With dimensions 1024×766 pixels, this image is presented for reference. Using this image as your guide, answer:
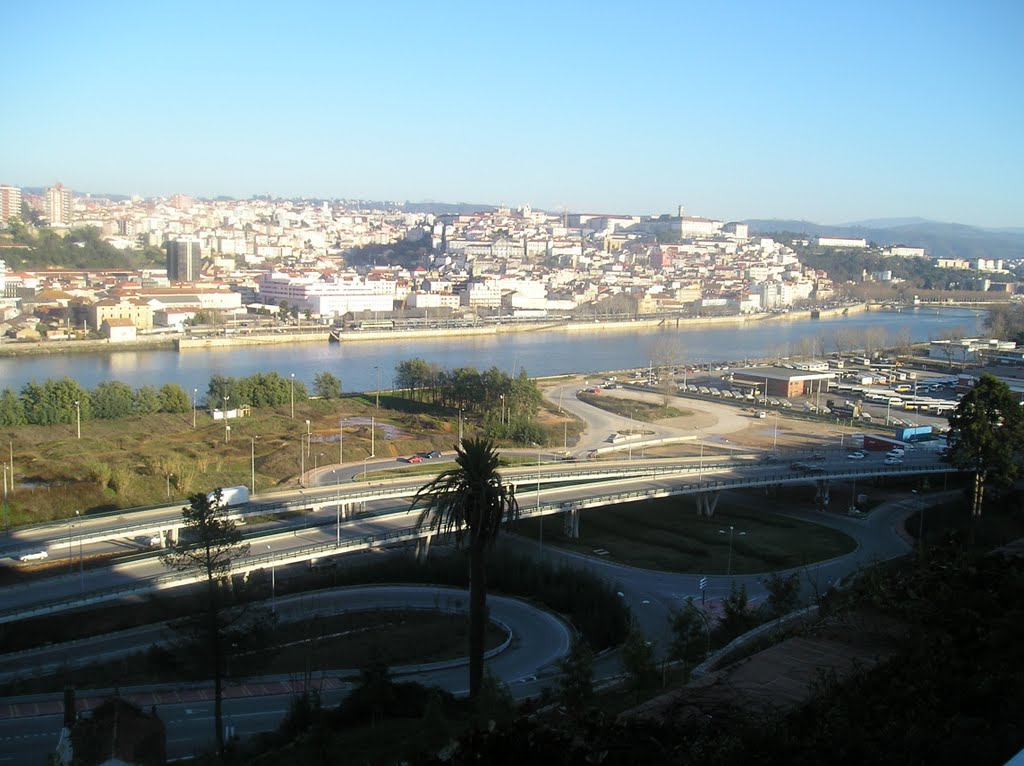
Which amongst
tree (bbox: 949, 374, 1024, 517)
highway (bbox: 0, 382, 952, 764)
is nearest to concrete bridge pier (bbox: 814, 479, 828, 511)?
highway (bbox: 0, 382, 952, 764)

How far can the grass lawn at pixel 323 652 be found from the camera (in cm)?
340

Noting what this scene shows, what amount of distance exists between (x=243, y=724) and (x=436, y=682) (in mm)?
653

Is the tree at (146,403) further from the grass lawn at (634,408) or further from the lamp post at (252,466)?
the grass lawn at (634,408)

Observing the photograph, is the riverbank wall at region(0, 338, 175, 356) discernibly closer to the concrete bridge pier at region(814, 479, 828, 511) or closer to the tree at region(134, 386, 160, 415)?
the tree at region(134, 386, 160, 415)

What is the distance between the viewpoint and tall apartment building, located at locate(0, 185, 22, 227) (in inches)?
1118

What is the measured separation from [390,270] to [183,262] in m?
5.44

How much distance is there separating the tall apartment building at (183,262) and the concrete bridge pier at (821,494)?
1808cm

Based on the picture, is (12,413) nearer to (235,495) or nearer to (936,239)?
(235,495)

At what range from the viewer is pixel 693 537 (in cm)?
563

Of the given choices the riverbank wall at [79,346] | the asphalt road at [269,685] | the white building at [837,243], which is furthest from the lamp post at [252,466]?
the white building at [837,243]

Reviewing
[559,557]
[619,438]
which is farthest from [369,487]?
[619,438]

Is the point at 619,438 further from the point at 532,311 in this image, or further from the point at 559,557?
the point at 532,311

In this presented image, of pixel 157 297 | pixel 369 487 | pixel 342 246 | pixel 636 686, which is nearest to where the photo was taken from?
pixel 636 686

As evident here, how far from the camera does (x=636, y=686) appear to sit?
9.27 feet
